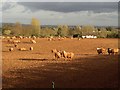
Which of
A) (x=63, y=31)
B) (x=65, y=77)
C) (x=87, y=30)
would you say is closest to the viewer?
(x=65, y=77)

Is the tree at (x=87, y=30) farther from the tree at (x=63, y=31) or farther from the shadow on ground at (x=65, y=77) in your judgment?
the shadow on ground at (x=65, y=77)

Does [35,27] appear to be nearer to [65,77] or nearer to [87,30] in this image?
[87,30]

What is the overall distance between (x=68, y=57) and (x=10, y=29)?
92.8 metres

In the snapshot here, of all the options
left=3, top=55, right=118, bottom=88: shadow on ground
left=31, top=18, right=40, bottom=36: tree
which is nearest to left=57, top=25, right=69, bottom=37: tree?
left=31, top=18, right=40, bottom=36: tree

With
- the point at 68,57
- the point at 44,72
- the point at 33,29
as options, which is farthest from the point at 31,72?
the point at 33,29

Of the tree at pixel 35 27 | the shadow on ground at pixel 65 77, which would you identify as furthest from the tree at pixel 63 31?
the shadow on ground at pixel 65 77

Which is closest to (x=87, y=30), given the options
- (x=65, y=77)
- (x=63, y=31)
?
(x=63, y=31)

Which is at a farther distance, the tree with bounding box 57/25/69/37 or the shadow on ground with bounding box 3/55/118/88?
the tree with bounding box 57/25/69/37

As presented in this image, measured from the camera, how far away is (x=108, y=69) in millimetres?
18672

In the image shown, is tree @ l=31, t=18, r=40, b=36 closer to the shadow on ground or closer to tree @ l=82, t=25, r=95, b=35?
tree @ l=82, t=25, r=95, b=35

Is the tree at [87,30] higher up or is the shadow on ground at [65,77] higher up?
the tree at [87,30]

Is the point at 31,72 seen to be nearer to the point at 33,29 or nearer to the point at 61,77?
the point at 61,77

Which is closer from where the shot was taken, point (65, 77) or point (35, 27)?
point (65, 77)

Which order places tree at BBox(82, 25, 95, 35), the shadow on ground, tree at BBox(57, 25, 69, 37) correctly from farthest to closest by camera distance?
tree at BBox(82, 25, 95, 35)
tree at BBox(57, 25, 69, 37)
the shadow on ground
